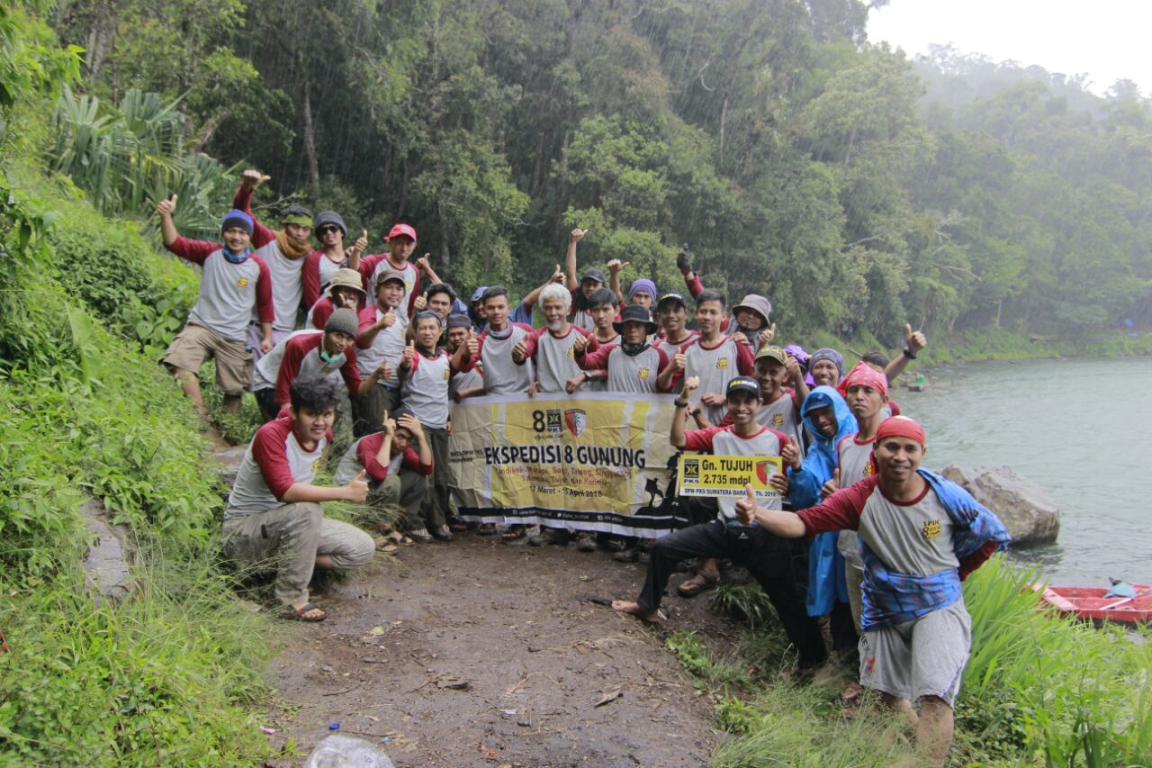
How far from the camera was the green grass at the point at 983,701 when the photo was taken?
4.26 meters

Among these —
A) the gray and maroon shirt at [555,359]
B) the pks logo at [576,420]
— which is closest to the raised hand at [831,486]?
the pks logo at [576,420]

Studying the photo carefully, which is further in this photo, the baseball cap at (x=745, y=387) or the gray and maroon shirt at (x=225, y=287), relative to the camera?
the gray and maroon shirt at (x=225, y=287)

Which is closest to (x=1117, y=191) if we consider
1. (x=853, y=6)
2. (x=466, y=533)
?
(x=853, y=6)

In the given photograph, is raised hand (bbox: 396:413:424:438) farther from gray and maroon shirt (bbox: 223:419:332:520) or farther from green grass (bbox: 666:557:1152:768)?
green grass (bbox: 666:557:1152:768)

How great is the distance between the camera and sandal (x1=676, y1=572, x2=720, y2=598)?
6.23 metres

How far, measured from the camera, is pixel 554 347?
7156 mm

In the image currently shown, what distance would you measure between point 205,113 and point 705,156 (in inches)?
717

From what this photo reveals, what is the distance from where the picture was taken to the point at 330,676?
14.8 feet

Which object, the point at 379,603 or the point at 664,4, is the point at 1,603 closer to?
the point at 379,603

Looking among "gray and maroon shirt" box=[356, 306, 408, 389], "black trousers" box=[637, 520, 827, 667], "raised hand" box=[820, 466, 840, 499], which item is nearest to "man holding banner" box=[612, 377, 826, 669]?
"black trousers" box=[637, 520, 827, 667]

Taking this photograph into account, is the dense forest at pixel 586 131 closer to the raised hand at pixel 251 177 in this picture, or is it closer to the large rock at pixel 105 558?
the raised hand at pixel 251 177

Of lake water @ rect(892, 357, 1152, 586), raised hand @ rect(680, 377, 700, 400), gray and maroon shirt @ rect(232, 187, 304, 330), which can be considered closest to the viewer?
raised hand @ rect(680, 377, 700, 400)

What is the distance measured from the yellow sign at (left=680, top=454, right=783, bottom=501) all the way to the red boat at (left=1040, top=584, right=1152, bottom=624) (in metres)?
6.71

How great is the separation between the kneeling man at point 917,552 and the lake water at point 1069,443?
11507mm
